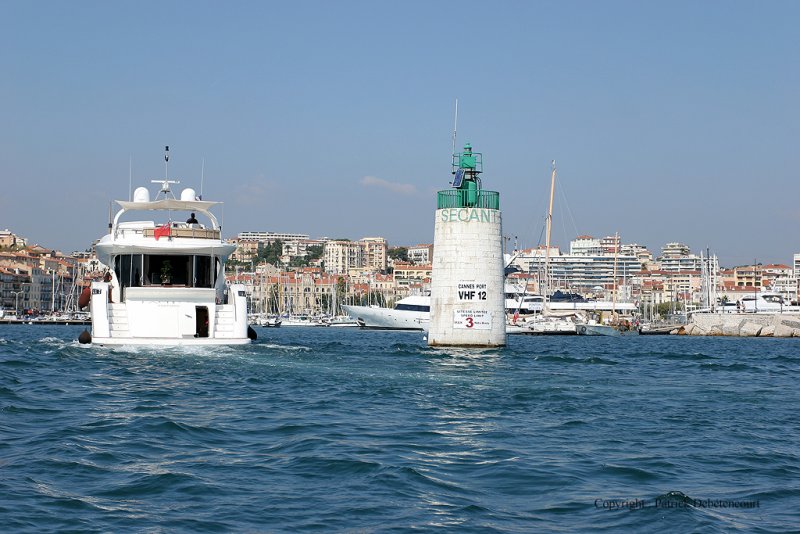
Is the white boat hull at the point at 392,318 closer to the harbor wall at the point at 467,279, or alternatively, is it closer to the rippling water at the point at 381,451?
the harbor wall at the point at 467,279

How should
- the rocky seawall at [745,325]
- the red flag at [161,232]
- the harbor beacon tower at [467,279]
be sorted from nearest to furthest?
the red flag at [161,232] < the harbor beacon tower at [467,279] < the rocky seawall at [745,325]

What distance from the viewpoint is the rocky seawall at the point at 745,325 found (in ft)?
299

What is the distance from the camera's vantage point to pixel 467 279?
115 feet

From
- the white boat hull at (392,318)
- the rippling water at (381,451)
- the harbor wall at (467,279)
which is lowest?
the rippling water at (381,451)

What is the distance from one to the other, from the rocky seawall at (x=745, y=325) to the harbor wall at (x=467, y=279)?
62.9m

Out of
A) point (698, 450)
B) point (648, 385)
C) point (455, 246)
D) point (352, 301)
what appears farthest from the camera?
point (352, 301)

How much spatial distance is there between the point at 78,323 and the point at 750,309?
83572mm

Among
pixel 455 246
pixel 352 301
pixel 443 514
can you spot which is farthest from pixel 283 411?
pixel 352 301

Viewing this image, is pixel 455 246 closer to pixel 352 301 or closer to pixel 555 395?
pixel 555 395

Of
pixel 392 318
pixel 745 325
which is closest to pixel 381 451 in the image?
pixel 745 325

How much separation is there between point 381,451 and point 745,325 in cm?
8563

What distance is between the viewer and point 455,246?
35.2 meters

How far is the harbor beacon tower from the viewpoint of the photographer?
3506 cm

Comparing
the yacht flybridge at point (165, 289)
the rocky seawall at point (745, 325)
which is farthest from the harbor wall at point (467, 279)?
the rocky seawall at point (745, 325)
